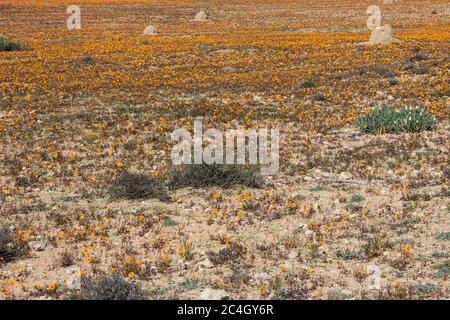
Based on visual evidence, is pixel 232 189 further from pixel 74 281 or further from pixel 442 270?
pixel 442 270

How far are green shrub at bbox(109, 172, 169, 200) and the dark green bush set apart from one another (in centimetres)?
342

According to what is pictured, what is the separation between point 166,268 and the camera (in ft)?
24.0

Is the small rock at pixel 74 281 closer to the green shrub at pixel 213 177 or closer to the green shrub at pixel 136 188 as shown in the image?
the green shrub at pixel 136 188

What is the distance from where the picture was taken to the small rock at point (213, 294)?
6.41 metres

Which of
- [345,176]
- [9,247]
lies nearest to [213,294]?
[9,247]

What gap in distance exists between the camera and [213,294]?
6469mm

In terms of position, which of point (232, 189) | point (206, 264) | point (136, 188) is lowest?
point (206, 264)

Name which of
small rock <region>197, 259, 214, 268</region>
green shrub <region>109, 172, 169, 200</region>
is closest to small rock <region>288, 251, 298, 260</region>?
small rock <region>197, 259, 214, 268</region>

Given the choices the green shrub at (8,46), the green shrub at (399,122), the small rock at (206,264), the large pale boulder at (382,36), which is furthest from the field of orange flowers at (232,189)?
the green shrub at (8,46)

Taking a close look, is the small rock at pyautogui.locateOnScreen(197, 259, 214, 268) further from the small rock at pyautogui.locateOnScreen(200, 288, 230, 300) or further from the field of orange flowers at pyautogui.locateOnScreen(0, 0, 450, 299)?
the small rock at pyautogui.locateOnScreen(200, 288, 230, 300)

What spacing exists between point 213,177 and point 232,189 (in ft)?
1.40

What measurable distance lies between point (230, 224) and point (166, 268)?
168 centimetres

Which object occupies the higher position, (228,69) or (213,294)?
(228,69)
